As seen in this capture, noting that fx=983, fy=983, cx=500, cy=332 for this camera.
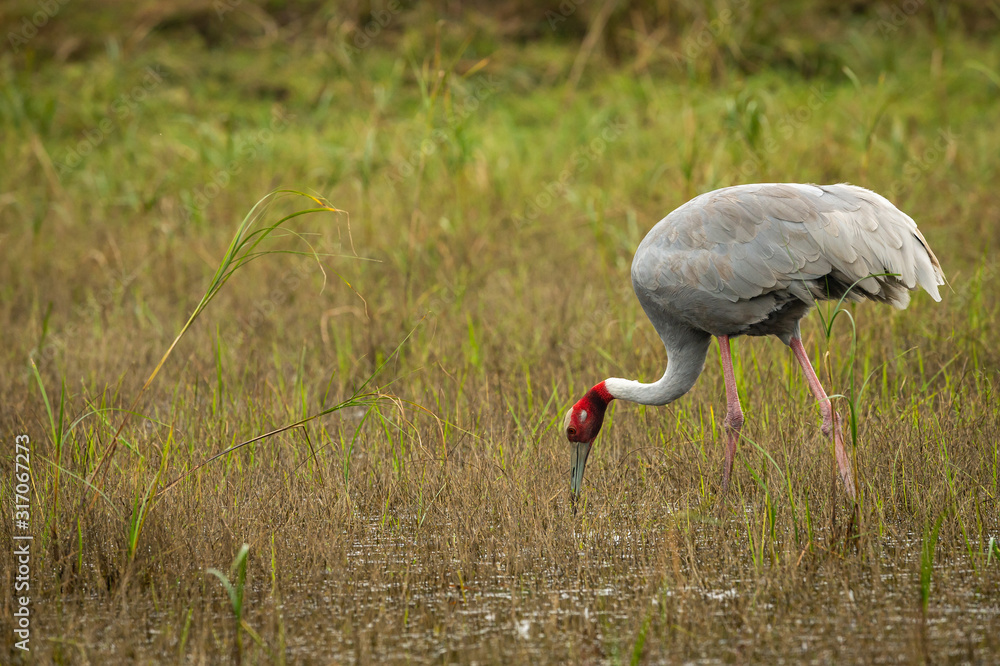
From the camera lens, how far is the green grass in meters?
3.10

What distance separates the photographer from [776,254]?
421 centimetres

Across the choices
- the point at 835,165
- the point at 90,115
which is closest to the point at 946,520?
the point at 835,165

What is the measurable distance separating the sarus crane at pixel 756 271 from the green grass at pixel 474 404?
26cm

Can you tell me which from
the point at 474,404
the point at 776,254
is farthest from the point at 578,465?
the point at 776,254

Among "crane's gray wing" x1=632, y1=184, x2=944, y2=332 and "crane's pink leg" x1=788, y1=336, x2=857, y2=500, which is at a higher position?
"crane's gray wing" x1=632, y1=184, x2=944, y2=332

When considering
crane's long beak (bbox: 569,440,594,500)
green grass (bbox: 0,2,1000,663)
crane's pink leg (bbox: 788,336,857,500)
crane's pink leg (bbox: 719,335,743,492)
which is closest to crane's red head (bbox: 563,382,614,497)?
crane's long beak (bbox: 569,440,594,500)

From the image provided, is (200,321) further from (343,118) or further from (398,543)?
(343,118)

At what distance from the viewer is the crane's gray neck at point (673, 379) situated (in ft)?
14.5

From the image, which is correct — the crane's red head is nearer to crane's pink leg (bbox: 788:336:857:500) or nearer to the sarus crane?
the sarus crane

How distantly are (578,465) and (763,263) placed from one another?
3.86 feet

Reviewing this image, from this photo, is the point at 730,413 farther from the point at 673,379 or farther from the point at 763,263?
the point at 763,263

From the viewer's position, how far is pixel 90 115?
11594 mm

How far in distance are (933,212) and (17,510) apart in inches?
261

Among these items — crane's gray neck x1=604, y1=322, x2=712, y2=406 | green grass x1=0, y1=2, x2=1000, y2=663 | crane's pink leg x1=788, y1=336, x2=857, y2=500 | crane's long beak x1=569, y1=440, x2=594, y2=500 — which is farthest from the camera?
crane's gray neck x1=604, y1=322, x2=712, y2=406
